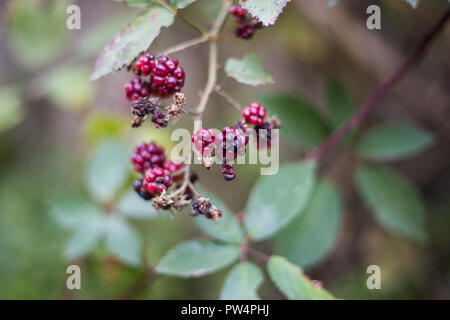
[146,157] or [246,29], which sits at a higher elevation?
[246,29]

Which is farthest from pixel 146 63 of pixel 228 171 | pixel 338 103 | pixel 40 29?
pixel 40 29

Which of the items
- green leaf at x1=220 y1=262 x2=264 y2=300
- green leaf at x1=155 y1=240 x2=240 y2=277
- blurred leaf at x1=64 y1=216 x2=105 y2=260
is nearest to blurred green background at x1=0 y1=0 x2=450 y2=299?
blurred leaf at x1=64 y1=216 x2=105 y2=260

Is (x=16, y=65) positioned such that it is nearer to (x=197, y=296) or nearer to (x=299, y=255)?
(x=197, y=296)

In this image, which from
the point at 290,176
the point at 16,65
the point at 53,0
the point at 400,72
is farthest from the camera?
the point at 16,65

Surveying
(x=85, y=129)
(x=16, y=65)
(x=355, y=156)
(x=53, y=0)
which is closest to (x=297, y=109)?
(x=355, y=156)

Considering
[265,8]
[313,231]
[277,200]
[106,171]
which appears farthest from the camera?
[106,171]

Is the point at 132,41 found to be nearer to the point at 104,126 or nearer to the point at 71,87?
the point at 104,126
